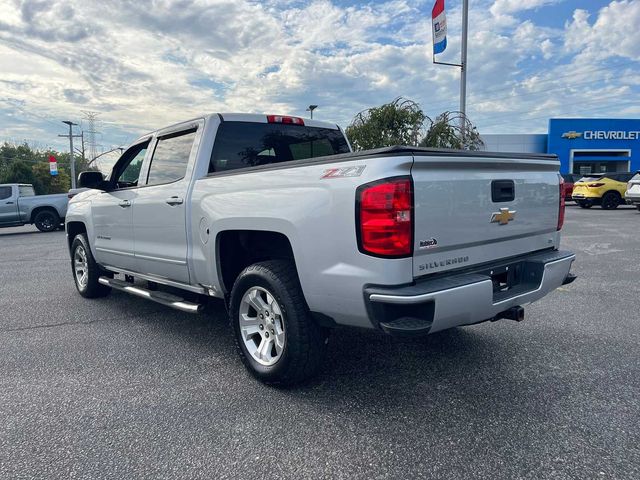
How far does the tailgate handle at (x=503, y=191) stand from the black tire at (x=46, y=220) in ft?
57.4

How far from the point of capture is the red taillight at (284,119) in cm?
443

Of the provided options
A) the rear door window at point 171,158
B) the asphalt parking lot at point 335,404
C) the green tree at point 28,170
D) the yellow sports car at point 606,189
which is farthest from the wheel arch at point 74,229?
the green tree at point 28,170

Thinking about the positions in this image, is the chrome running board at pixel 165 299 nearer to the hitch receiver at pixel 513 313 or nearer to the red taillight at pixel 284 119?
the red taillight at pixel 284 119

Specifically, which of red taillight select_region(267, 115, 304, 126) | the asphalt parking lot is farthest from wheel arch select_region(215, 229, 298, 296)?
red taillight select_region(267, 115, 304, 126)

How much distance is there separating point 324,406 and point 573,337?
8.34ft

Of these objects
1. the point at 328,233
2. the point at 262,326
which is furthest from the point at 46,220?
the point at 328,233

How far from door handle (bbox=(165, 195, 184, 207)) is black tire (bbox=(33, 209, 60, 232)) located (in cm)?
1531

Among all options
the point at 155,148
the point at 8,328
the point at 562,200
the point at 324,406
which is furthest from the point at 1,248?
the point at 562,200

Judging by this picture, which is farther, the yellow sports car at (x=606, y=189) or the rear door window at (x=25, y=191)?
the yellow sports car at (x=606, y=189)

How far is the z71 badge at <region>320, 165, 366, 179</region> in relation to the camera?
102 inches

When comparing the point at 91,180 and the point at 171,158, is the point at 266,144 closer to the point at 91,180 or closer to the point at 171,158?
the point at 171,158

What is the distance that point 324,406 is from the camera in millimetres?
2996

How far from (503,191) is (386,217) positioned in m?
1.11

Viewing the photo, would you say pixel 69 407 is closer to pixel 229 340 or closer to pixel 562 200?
pixel 229 340
